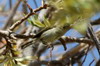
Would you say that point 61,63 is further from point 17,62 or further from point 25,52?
point 17,62

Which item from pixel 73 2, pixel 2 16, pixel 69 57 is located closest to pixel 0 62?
pixel 73 2

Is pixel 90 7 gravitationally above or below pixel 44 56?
below

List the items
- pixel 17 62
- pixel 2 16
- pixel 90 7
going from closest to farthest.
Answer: pixel 90 7, pixel 17 62, pixel 2 16

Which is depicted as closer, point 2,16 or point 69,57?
point 69,57

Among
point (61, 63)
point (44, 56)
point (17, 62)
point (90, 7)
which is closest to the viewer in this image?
point (90, 7)

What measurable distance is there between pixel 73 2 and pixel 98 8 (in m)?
0.02

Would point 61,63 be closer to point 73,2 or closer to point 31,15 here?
point 31,15

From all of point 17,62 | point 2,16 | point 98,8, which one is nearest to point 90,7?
point 98,8

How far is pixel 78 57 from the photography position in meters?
1.16

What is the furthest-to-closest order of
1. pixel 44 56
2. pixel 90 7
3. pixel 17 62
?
pixel 44 56, pixel 17 62, pixel 90 7

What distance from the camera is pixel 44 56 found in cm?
153

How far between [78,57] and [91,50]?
A: 0.23 feet

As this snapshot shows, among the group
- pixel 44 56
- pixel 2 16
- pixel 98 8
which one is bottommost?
pixel 98 8

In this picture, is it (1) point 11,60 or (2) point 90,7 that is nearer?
(2) point 90,7
